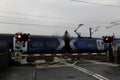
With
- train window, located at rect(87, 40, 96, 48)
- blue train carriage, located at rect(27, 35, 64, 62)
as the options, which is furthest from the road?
train window, located at rect(87, 40, 96, 48)

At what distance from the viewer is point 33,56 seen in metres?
26.9

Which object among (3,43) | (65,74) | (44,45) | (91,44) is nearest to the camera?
(65,74)

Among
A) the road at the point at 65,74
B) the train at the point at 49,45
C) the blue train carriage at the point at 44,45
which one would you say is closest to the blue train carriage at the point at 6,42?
the train at the point at 49,45

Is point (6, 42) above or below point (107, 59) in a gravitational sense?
above

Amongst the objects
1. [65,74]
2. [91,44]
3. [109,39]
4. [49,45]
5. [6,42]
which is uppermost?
[109,39]

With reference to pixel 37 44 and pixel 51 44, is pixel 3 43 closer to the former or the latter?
pixel 37 44

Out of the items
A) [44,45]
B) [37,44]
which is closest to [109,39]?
[44,45]

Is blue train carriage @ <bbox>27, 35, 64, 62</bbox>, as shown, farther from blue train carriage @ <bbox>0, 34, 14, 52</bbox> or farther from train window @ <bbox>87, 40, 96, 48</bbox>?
train window @ <bbox>87, 40, 96, 48</bbox>

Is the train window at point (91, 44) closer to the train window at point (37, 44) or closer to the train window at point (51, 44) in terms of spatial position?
the train window at point (51, 44)

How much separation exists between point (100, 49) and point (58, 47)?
6.82 meters

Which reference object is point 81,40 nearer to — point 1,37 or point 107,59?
point 107,59

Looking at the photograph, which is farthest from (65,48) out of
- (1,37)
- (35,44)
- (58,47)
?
(1,37)

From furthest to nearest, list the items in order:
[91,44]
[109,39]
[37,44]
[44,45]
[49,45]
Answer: [91,44], [49,45], [44,45], [37,44], [109,39]

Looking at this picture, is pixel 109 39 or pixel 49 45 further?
pixel 49 45
